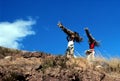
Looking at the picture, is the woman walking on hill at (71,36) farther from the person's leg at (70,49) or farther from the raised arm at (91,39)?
the raised arm at (91,39)

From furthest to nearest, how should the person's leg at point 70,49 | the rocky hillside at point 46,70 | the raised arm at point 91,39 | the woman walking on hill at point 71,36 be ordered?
the raised arm at point 91,39 → the woman walking on hill at point 71,36 → the person's leg at point 70,49 → the rocky hillside at point 46,70

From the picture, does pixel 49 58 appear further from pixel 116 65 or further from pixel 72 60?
pixel 116 65

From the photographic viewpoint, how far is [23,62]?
686 inches

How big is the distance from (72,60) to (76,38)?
4997 millimetres

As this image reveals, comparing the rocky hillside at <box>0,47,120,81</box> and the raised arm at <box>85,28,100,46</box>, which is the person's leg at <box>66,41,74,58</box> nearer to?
the raised arm at <box>85,28,100,46</box>

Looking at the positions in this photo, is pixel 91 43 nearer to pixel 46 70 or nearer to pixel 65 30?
pixel 65 30

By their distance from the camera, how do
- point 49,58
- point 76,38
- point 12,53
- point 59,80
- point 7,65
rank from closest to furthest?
1. point 59,80
2. point 7,65
3. point 49,58
4. point 12,53
5. point 76,38

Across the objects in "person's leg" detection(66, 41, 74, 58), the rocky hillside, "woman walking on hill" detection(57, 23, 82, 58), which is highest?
"woman walking on hill" detection(57, 23, 82, 58)

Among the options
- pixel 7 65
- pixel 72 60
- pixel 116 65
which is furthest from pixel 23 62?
pixel 116 65

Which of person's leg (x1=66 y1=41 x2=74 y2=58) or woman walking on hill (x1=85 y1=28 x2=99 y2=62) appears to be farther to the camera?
woman walking on hill (x1=85 y1=28 x2=99 y2=62)

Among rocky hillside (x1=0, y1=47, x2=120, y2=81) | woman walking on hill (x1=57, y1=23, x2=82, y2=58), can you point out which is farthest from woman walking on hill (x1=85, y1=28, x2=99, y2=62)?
rocky hillside (x1=0, y1=47, x2=120, y2=81)

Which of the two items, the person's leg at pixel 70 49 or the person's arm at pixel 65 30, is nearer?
the person's leg at pixel 70 49

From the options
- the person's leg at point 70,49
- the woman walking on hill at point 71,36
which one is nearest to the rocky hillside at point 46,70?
the person's leg at point 70,49

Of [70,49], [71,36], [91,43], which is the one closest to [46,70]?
[70,49]
